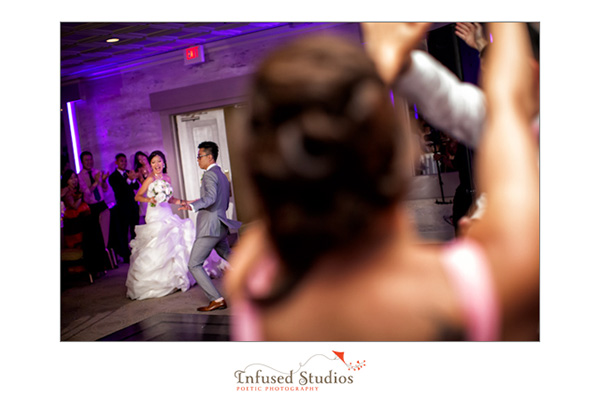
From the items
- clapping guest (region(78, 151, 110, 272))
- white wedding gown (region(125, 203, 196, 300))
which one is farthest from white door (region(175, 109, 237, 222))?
white wedding gown (region(125, 203, 196, 300))

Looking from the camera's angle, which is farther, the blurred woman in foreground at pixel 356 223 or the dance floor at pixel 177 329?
the dance floor at pixel 177 329

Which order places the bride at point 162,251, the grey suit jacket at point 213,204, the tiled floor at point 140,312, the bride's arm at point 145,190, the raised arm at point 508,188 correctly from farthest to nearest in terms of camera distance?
the bride at point 162,251 < the bride's arm at point 145,190 < the grey suit jacket at point 213,204 < the tiled floor at point 140,312 < the raised arm at point 508,188

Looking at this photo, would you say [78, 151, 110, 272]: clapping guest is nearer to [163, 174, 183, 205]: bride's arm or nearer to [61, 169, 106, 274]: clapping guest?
[61, 169, 106, 274]: clapping guest

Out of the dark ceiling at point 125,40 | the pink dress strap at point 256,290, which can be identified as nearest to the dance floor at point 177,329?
the dark ceiling at point 125,40

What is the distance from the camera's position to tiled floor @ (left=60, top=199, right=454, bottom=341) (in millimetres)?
2270

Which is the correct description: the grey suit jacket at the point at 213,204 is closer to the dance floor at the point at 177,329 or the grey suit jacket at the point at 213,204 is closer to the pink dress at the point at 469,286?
→ the dance floor at the point at 177,329

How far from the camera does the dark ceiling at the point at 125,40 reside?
232cm

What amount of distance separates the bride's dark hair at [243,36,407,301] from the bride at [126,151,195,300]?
103 inches

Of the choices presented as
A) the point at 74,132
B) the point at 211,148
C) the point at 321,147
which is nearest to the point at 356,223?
the point at 321,147

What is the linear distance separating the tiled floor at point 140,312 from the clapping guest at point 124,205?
0.65 ft

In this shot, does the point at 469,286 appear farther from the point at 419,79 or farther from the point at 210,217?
the point at 210,217
